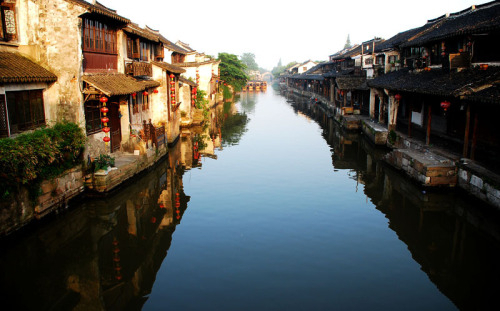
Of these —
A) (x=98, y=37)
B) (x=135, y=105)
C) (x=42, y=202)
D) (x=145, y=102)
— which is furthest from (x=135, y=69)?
(x=42, y=202)

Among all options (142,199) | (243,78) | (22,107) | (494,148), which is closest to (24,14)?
(22,107)

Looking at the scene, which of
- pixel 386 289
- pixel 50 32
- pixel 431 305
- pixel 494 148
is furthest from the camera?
pixel 494 148

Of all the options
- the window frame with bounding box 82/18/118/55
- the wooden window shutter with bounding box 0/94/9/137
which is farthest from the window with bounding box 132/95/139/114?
the wooden window shutter with bounding box 0/94/9/137

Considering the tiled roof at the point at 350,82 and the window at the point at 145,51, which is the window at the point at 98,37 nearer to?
the window at the point at 145,51

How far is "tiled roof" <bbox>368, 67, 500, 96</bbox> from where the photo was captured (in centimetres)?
1530

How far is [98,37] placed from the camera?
57.8 ft

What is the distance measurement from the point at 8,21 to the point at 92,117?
478 cm

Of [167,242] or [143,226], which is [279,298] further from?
[143,226]

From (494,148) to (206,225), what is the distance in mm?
13971

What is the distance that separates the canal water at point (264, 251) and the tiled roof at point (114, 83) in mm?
4113

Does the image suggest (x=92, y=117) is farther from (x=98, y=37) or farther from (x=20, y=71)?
(x=20, y=71)

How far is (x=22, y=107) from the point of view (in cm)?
1334

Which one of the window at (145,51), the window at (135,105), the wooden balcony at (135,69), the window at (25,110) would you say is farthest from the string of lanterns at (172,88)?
the window at (25,110)

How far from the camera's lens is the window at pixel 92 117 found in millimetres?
16734
